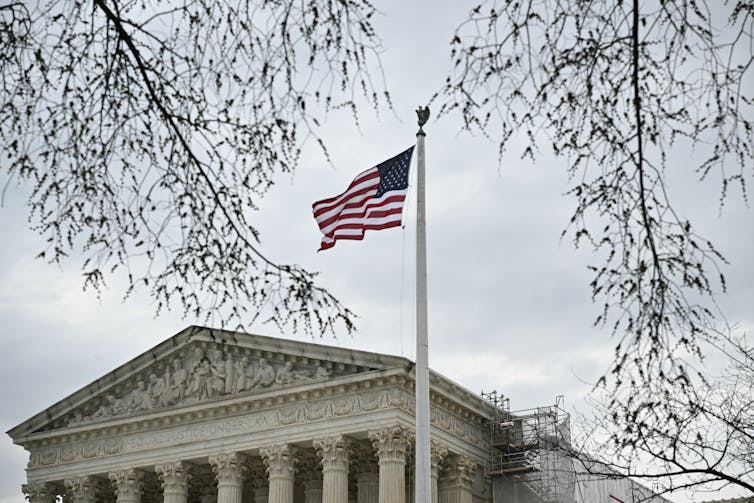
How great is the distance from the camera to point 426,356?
2295 cm

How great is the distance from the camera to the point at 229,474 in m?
39.6

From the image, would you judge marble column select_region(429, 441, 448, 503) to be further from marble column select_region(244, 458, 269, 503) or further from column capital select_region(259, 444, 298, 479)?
marble column select_region(244, 458, 269, 503)

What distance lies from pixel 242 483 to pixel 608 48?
36.6 metres

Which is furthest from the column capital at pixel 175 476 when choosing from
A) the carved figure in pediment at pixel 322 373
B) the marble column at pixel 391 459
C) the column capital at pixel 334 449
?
the marble column at pixel 391 459

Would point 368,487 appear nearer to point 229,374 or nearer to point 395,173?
point 229,374

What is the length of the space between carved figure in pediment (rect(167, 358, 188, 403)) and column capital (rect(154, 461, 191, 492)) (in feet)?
8.69

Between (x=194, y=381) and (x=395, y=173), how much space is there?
19.8 m

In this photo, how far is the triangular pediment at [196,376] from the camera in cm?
3825

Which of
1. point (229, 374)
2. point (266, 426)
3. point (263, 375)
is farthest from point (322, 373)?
point (229, 374)

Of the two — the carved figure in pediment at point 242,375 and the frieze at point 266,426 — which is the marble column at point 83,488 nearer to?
the frieze at point 266,426

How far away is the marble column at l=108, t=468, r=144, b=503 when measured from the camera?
4250 cm

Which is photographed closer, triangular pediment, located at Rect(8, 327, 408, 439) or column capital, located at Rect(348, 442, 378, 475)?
triangular pediment, located at Rect(8, 327, 408, 439)

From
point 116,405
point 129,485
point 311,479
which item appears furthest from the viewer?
point 116,405

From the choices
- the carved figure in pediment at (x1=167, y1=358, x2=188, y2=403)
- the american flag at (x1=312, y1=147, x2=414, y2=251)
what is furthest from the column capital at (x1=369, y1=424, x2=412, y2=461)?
the american flag at (x1=312, y1=147, x2=414, y2=251)
